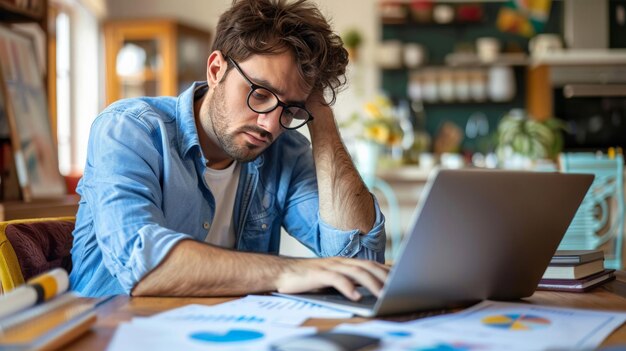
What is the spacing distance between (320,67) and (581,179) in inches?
25.8

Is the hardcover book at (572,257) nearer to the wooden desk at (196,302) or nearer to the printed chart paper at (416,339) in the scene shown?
the wooden desk at (196,302)

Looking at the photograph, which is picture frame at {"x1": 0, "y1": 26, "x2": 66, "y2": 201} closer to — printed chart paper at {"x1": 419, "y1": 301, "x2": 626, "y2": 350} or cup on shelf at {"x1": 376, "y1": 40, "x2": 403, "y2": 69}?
printed chart paper at {"x1": 419, "y1": 301, "x2": 626, "y2": 350}

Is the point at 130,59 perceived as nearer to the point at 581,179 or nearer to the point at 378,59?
the point at 378,59

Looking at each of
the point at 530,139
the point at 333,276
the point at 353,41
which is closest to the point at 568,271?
the point at 333,276

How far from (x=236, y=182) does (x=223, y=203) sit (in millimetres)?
61

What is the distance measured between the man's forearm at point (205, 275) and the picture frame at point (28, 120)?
2.02m

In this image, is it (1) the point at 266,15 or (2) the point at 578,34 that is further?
(2) the point at 578,34

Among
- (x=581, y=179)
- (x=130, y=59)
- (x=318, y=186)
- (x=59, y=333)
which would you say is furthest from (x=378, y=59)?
(x=59, y=333)

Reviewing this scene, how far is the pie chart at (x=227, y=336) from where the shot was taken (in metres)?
0.81

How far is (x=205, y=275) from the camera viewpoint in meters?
1.12

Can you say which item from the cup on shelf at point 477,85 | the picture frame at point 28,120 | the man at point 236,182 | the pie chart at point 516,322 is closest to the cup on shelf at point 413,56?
the cup on shelf at point 477,85

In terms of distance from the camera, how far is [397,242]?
5.82 m

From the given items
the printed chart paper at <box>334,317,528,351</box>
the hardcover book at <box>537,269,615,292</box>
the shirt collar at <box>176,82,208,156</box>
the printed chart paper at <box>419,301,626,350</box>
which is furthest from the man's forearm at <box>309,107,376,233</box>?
the printed chart paper at <box>334,317,528,351</box>

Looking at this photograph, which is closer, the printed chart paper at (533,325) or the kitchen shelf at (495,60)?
the printed chart paper at (533,325)
